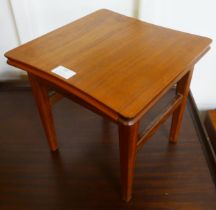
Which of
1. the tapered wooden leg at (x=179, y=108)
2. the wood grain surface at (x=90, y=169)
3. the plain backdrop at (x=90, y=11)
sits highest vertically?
the plain backdrop at (x=90, y=11)

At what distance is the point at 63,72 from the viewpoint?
0.63 m

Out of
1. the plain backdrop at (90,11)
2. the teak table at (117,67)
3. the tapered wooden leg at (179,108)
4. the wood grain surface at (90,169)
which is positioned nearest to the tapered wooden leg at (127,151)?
the teak table at (117,67)

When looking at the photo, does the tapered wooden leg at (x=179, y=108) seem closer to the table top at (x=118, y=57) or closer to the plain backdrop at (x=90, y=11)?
the table top at (x=118, y=57)

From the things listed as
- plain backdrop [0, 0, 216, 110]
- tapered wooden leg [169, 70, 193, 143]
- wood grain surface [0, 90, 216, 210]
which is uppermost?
plain backdrop [0, 0, 216, 110]

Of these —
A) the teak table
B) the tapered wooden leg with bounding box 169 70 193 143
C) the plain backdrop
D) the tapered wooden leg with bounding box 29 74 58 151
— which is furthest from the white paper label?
the plain backdrop

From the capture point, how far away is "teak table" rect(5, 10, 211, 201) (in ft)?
1.86

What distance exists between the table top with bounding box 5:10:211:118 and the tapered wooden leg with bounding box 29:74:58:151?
0.10 m

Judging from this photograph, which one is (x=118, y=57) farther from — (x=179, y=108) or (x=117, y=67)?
(x=179, y=108)

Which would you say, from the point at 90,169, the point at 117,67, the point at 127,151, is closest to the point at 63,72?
the point at 117,67

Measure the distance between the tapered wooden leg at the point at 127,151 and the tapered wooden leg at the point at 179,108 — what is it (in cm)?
27

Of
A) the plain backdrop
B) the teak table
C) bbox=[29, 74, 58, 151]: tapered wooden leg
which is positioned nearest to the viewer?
the teak table

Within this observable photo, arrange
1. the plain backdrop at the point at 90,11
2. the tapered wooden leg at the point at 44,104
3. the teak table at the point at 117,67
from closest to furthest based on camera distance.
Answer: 1. the teak table at the point at 117,67
2. the tapered wooden leg at the point at 44,104
3. the plain backdrop at the point at 90,11

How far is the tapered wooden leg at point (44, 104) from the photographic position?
29.9 inches

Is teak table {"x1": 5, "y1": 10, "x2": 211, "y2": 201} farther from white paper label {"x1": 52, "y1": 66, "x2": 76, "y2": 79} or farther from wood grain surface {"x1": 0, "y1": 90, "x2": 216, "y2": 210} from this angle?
wood grain surface {"x1": 0, "y1": 90, "x2": 216, "y2": 210}
